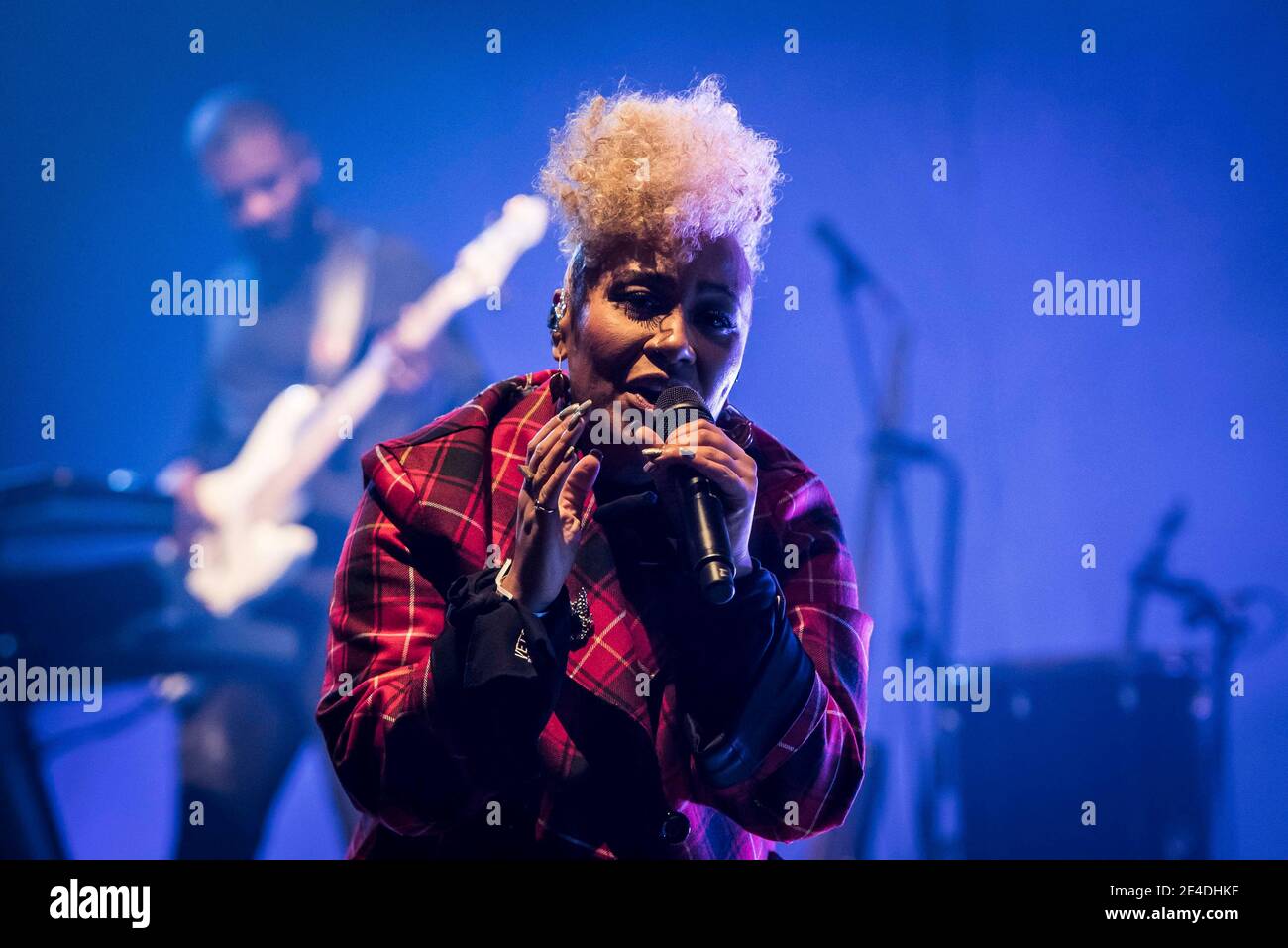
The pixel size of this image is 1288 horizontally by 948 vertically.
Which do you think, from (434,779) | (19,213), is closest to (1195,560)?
(434,779)

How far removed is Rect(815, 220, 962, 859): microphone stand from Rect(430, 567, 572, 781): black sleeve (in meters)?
1.28

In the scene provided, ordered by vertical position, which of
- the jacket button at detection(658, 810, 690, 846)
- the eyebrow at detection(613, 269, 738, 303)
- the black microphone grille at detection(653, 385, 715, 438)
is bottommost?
the jacket button at detection(658, 810, 690, 846)

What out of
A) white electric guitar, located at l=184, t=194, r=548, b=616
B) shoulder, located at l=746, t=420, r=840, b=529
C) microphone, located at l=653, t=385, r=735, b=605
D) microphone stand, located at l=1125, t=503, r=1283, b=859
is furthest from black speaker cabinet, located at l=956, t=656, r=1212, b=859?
white electric guitar, located at l=184, t=194, r=548, b=616

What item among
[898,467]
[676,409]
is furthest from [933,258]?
[676,409]

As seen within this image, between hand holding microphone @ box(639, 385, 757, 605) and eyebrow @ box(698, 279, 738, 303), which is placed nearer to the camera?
hand holding microphone @ box(639, 385, 757, 605)

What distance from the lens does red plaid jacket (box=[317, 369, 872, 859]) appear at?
1133mm

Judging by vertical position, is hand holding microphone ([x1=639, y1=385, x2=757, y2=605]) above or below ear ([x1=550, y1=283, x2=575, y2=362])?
below

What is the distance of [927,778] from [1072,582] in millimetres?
532

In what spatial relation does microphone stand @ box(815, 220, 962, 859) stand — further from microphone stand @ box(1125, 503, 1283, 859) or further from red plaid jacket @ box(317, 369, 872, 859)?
red plaid jacket @ box(317, 369, 872, 859)

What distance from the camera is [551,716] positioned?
1207 millimetres

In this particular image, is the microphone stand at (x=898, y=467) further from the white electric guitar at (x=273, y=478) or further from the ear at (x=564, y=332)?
the ear at (x=564, y=332)

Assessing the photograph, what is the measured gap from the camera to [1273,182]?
2.25m

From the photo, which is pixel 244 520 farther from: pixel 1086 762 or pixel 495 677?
pixel 1086 762
